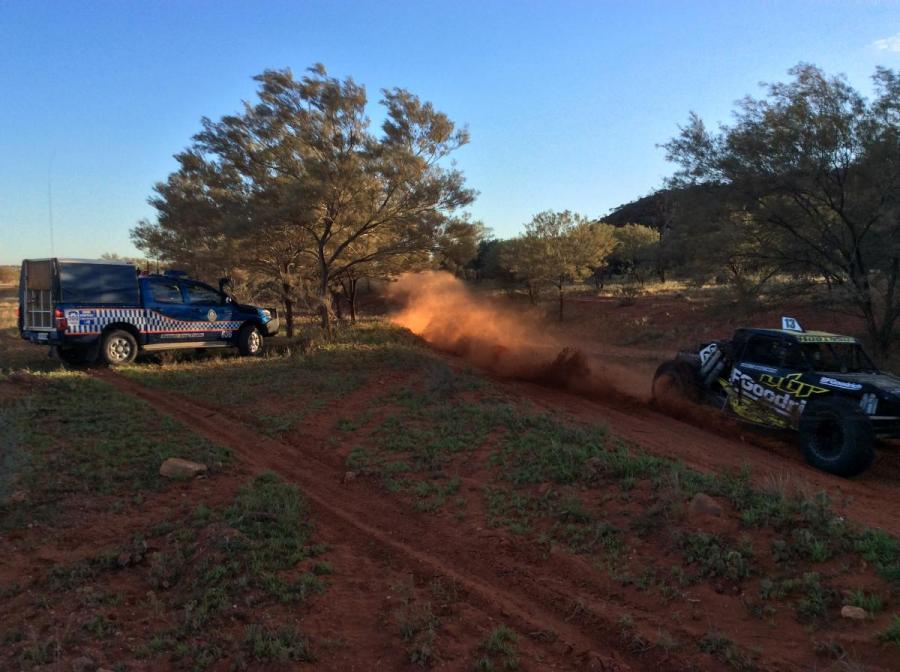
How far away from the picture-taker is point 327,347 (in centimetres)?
1591

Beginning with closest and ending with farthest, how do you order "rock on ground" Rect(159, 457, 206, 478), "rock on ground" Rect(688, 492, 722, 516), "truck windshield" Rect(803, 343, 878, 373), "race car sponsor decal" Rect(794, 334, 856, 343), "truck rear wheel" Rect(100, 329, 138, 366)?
"rock on ground" Rect(688, 492, 722, 516)
"rock on ground" Rect(159, 457, 206, 478)
"truck windshield" Rect(803, 343, 878, 373)
"race car sponsor decal" Rect(794, 334, 856, 343)
"truck rear wheel" Rect(100, 329, 138, 366)

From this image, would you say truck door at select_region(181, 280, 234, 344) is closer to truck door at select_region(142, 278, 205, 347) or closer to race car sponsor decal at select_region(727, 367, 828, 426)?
truck door at select_region(142, 278, 205, 347)

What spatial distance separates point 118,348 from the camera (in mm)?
13688

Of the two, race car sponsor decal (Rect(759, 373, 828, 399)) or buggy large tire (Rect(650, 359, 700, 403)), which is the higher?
race car sponsor decal (Rect(759, 373, 828, 399))

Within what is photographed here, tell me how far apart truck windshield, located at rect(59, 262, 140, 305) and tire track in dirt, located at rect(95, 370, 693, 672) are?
26.7ft

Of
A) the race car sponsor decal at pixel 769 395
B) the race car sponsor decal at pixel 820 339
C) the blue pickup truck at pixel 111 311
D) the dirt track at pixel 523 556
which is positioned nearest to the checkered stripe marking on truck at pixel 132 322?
the blue pickup truck at pixel 111 311

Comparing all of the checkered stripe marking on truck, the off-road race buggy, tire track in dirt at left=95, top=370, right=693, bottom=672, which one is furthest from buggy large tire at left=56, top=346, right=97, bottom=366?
the off-road race buggy

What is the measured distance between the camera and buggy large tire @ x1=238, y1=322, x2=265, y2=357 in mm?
16141

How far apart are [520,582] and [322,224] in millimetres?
13977

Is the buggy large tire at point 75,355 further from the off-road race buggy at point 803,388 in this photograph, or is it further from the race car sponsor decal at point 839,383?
the race car sponsor decal at point 839,383

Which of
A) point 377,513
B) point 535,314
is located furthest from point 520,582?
point 535,314

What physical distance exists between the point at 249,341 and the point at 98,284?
13.0 ft

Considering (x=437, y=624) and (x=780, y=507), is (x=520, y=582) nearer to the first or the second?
(x=437, y=624)

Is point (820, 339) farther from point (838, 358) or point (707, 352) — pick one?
point (707, 352)
